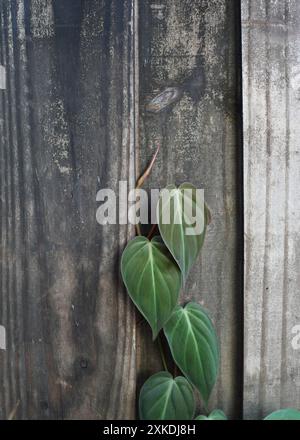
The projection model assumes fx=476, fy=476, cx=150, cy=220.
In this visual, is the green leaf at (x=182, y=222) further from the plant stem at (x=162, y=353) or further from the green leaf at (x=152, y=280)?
the plant stem at (x=162, y=353)

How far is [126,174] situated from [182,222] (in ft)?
0.43

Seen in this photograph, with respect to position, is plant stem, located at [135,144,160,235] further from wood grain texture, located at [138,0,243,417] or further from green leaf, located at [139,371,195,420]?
green leaf, located at [139,371,195,420]

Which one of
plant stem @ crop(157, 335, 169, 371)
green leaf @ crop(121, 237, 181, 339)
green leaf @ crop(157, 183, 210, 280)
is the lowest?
plant stem @ crop(157, 335, 169, 371)

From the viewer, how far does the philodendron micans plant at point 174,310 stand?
714 millimetres

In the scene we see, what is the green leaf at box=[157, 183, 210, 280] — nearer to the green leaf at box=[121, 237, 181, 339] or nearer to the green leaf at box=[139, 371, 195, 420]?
the green leaf at box=[121, 237, 181, 339]

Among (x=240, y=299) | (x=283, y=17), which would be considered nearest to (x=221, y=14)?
(x=283, y=17)

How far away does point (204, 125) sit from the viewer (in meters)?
0.79

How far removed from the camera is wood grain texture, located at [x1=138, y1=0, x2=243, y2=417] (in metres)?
0.78

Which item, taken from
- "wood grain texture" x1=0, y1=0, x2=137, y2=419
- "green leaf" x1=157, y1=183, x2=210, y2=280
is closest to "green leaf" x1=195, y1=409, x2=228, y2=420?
"wood grain texture" x1=0, y1=0, x2=137, y2=419

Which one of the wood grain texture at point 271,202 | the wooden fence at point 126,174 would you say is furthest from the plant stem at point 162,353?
the wood grain texture at point 271,202

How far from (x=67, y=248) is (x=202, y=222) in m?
0.23

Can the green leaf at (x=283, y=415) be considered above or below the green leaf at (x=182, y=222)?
below

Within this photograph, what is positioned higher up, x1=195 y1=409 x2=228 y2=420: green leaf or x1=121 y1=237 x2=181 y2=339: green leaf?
x1=121 y1=237 x2=181 y2=339: green leaf

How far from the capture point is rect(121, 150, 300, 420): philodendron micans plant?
71 centimetres
